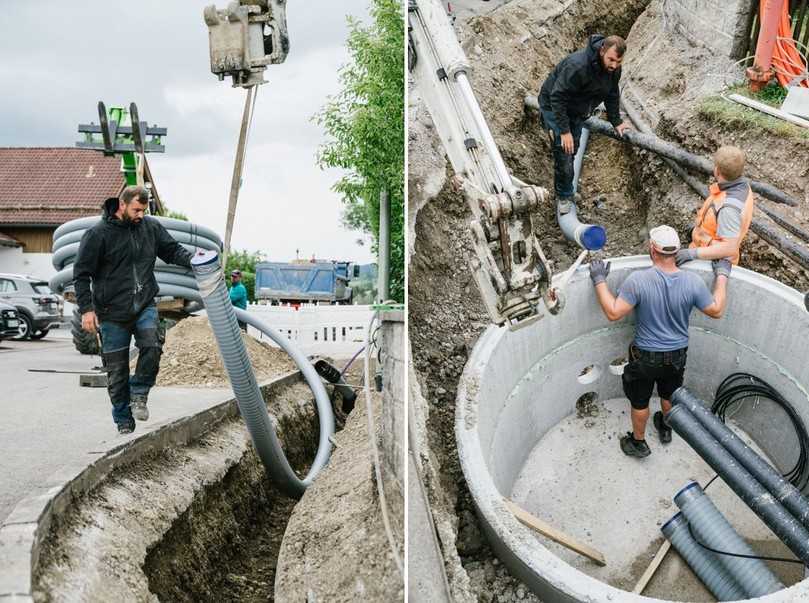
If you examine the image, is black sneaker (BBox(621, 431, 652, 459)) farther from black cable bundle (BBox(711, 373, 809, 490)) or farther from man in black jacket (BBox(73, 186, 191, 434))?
man in black jacket (BBox(73, 186, 191, 434))

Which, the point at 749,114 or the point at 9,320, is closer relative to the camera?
the point at 749,114

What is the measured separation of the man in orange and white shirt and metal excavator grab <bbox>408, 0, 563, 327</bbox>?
190 cm

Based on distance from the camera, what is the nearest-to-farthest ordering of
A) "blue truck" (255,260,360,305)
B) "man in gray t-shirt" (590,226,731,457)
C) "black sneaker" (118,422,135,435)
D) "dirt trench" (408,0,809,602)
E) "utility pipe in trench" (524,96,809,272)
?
"black sneaker" (118,422,135,435), "dirt trench" (408,0,809,602), "man in gray t-shirt" (590,226,731,457), "utility pipe in trench" (524,96,809,272), "blue truck" (255,260,360,305)

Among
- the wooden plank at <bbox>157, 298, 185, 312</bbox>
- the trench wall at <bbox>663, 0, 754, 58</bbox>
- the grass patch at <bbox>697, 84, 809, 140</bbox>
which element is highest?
the trench wall at <bbox>663, 0, 754, 58</bbox>

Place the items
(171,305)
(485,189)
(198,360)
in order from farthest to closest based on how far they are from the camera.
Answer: (198,360) < (171,305) < (485,189)

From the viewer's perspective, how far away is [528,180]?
5.13 m

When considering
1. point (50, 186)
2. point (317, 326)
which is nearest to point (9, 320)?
point (50, 186)

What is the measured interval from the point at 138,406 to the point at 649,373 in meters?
3.40

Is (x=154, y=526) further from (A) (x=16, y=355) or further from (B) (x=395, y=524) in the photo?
(A) (x=16, y=355)

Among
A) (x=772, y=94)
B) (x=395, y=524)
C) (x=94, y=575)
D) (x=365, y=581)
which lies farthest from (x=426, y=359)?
(x=772, y=94)

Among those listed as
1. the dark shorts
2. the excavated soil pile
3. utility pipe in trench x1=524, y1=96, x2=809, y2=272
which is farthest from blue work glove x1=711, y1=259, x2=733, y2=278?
the excavated soil pile

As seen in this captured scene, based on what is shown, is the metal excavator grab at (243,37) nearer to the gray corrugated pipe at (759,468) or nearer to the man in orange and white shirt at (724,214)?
the man in orange and white shirt at (724,214)

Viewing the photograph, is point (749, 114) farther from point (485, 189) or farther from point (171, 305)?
point (171, 305)

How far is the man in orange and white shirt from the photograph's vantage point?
4559 mm
